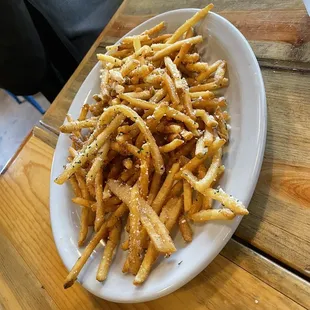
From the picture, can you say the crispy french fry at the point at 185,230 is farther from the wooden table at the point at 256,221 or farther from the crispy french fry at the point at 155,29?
the crispy french fry at the point at 155,29

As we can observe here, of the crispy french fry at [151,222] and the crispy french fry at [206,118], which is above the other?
the crispy french fry at [206,118]

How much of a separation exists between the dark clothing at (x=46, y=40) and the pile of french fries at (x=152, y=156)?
95 cm

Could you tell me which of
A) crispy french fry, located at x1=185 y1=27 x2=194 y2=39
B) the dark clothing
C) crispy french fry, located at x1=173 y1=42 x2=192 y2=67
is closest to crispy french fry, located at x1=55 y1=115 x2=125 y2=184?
crispy french fry, located at x1=173 y1=42 x2=192 y2=67

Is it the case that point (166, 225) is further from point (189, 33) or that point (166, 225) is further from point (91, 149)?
point (189, 33)

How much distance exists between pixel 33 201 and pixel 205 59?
74 cm

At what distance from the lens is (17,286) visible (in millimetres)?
1236

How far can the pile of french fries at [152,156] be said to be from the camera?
2.86 feet

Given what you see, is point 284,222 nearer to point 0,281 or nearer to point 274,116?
point 274,116

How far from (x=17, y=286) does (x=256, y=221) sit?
76 cm

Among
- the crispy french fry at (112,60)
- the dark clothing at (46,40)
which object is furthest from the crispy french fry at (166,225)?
the dark clothing at (46,40)

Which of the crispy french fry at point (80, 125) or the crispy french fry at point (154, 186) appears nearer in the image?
the crispy french fry at point (154, 186)

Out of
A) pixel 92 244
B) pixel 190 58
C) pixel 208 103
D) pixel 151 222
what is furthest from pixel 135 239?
pixel 190 58

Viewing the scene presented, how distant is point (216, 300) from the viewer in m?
0.85

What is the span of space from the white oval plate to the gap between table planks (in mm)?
72
